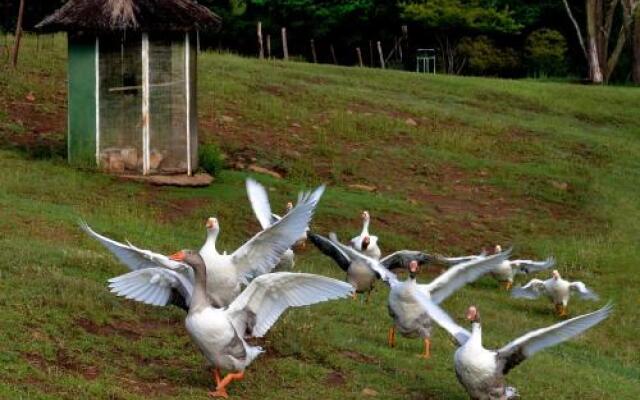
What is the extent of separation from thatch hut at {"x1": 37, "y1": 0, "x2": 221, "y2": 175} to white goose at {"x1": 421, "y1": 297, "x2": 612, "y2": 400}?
11243 mm

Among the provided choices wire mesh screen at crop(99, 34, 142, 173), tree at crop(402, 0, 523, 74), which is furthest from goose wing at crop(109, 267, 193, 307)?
tree at crop(402, 0, 523, 74)

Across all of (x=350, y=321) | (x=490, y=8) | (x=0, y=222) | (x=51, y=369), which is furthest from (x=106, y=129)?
(x=490, y=8)

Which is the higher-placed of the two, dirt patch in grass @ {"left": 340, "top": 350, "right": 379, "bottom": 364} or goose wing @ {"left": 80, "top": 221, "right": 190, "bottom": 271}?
goose wing @ {"left": 80, "top": 221, "right": 190, "bottom": 271}

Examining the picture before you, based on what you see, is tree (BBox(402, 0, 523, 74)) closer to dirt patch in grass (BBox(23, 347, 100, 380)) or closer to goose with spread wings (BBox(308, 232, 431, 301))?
goose with spread wings (BBox(308, 232, 431, 301))

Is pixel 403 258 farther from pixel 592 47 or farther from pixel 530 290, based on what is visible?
pixel 592 47

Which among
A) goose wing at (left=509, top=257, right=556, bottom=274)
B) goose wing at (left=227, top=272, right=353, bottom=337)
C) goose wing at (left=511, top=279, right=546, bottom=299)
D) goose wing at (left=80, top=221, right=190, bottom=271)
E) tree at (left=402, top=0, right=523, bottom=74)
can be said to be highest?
tree at (left=402, top=0, right=523, bottom=74)

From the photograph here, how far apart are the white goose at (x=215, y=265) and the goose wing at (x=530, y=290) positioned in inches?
276

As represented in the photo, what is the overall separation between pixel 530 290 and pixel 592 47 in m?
28.4

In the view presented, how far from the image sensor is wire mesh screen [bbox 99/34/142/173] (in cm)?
2166

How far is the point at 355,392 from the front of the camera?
455 inches

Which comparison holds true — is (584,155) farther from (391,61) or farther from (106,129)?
(391,61)

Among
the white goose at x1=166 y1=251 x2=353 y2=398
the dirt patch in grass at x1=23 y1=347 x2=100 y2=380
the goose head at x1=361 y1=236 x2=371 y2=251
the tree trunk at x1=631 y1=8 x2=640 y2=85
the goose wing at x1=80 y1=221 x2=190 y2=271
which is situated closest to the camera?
the white goose at x1=166 y1=251 x2=353 y2=398

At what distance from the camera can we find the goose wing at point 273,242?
11312 millimetres

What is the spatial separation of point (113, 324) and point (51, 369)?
1.69m
